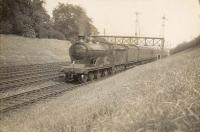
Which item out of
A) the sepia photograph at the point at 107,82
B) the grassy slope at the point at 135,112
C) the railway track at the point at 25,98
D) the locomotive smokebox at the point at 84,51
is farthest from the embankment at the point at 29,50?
the grassy slope at the point at 135,112

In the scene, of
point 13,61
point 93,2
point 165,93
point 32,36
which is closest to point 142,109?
point 165,93

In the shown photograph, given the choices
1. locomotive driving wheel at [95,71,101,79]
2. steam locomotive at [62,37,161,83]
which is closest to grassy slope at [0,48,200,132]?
steam locomotive at [62,37,161,83]

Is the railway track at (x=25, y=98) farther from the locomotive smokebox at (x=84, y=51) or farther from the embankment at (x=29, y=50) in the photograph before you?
the embankment at (x=29, y=50)

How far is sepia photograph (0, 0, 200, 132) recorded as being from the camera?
6922 mm

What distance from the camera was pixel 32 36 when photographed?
28.9 meters

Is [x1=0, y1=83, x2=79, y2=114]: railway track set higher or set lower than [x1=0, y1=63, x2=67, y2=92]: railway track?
lower

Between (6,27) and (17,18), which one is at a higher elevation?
(17,18)

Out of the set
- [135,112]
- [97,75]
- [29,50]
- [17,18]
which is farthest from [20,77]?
[135,112]

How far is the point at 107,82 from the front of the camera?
15.0 meters

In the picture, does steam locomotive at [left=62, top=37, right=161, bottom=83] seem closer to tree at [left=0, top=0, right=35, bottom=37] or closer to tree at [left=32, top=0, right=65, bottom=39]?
tree at [left=0, top=0, right=35, bottom=37]

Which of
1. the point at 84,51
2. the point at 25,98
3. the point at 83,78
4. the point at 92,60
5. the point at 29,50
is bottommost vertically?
the point at 25,98

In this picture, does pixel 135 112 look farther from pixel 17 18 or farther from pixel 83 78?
pixel 17 18

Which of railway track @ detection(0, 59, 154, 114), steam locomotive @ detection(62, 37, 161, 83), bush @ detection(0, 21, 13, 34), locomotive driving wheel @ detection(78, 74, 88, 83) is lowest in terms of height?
railway track @ detection(0, 59, 154, 114)

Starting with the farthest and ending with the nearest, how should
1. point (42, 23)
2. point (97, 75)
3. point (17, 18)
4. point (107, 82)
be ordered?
point (42, 23) < point (17, 18) < point (97, 75) < point (107, 82)
